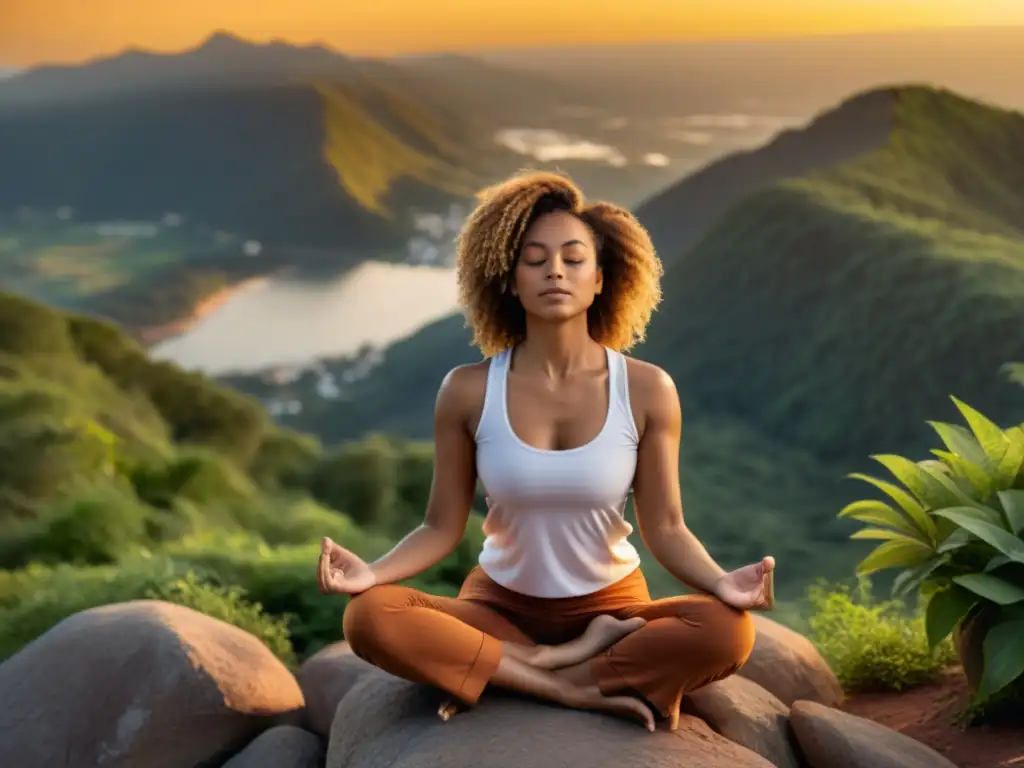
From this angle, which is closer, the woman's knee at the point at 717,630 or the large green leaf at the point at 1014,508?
the woman's knee at the point at 717,630

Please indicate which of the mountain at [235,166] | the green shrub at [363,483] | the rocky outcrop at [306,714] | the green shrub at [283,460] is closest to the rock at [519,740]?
the rocky outcrop at [306,714]

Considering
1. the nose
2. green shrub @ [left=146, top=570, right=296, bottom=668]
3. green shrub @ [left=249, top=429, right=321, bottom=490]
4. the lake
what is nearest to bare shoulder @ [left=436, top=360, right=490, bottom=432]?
the nose

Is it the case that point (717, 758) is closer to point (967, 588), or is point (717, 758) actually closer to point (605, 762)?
point (605, 762)

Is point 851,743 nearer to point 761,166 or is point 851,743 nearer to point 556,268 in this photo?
point 556,268

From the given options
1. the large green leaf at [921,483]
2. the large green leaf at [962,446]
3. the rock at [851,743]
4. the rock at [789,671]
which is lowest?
the rock at [789,671]

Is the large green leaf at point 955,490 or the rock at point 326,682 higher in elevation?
the large green leaf at point 955,490

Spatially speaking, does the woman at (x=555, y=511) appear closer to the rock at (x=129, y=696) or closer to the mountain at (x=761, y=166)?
the rock at (x=129, y=696)

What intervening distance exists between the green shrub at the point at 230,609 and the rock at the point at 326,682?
0.29m

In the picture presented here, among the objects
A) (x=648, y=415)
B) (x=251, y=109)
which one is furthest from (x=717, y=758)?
(x=251, y=109)

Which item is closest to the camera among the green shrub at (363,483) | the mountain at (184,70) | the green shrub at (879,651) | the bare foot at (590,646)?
the bare foot at (590,646)

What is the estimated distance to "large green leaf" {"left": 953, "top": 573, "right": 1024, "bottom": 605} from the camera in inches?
Result: 86.2

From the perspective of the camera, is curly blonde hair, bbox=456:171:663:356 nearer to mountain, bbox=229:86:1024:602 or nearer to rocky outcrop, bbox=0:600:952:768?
rocky outcrop, bbox=0:600:952:768

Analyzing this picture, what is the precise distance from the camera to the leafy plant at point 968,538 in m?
2.20

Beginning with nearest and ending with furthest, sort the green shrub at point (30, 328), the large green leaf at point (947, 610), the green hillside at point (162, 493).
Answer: the large green leaf at point (947, 610) → the green hillside at point (162, 493) → the green shrub at point (30, 328)
